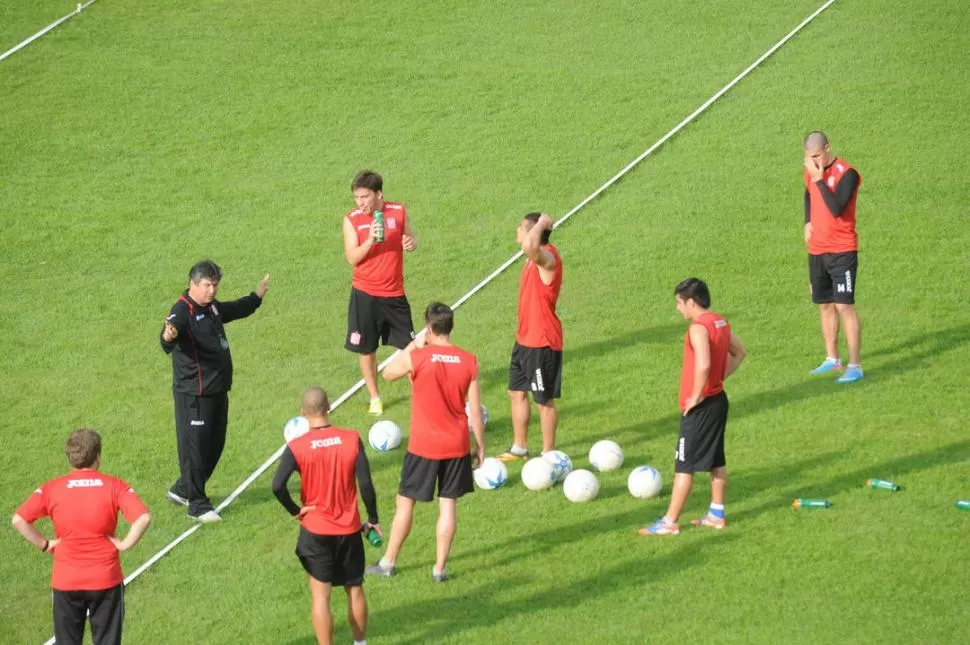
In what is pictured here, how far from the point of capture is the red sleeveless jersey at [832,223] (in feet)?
48.8

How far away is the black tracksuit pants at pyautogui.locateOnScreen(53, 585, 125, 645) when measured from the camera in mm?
9367

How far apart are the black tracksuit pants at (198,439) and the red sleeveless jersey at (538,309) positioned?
299cm

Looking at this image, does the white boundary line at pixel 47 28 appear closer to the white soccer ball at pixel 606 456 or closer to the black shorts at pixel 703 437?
the white soccer ball at pixel 606 456

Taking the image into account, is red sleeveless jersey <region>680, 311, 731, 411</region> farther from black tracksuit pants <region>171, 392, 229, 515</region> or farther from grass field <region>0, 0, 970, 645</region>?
black tracksuit pants <region>171, 392, 229, 515</region>

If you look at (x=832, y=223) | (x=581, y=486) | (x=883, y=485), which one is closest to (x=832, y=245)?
(x=832, y=223)

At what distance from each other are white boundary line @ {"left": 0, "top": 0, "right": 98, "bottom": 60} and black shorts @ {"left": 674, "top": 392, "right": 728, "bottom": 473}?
1785 cm

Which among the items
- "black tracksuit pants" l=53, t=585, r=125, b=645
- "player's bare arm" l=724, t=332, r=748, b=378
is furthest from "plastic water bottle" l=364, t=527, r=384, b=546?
"player's bare arm" l=724, t=332, r=748, b=378

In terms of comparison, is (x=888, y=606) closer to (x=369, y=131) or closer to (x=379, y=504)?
(x=379, y=504)

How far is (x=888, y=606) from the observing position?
10445mm

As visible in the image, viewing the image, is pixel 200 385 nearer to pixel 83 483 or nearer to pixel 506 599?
pixel 83 483

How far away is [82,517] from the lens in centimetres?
924

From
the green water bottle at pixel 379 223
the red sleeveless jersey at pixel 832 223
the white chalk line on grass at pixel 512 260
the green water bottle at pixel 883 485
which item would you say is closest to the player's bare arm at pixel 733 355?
the green water bottle at pixel 883 485

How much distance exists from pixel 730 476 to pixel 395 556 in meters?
3.59

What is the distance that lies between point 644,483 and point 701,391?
147 cm
